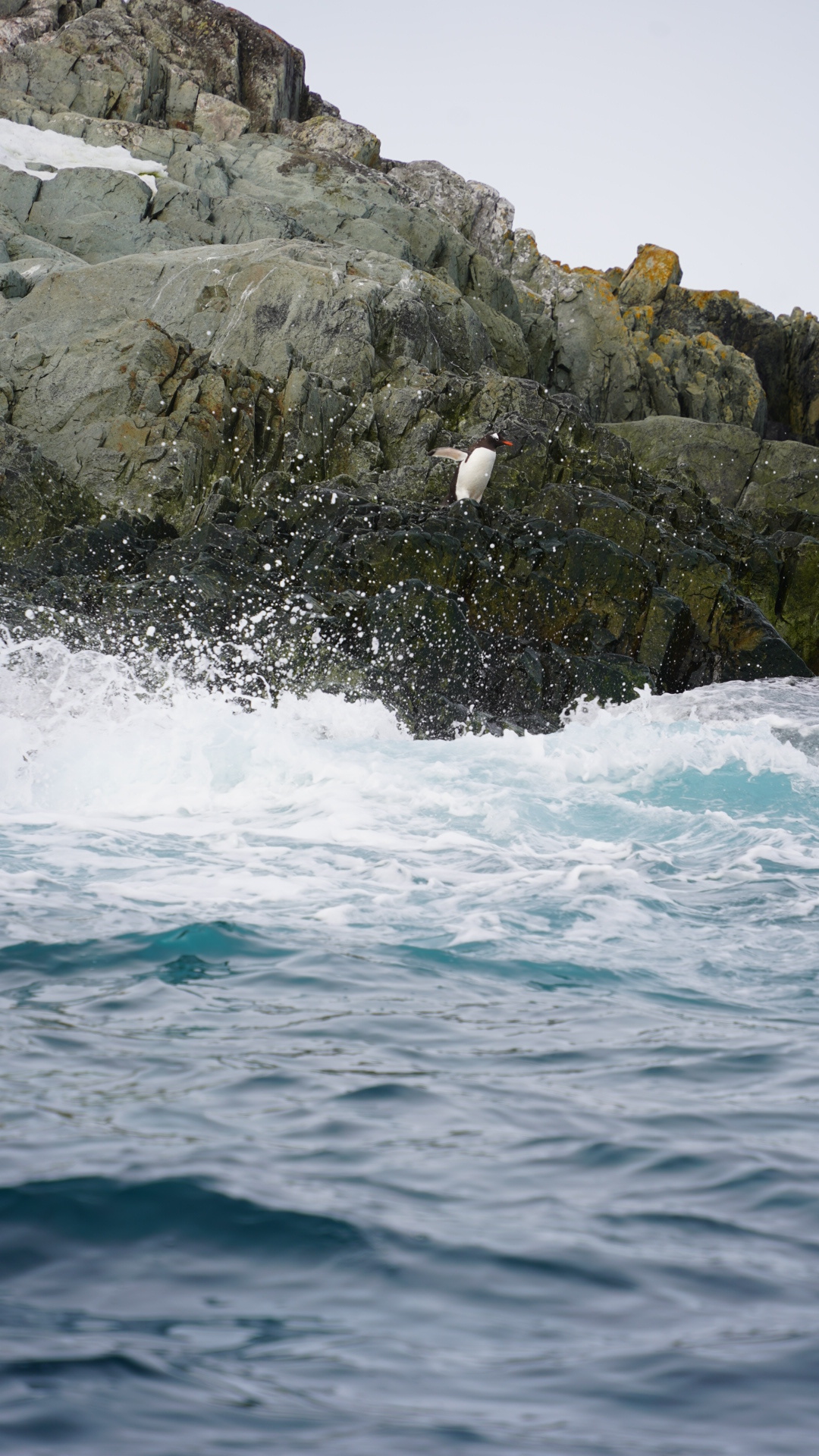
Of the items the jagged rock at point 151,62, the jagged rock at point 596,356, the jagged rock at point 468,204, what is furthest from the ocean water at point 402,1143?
the jagged rock at point 468,204

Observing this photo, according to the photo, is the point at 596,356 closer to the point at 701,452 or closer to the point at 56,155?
the point at 701,452

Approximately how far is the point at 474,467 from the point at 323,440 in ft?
12.2

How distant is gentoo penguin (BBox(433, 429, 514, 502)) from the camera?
1684cm

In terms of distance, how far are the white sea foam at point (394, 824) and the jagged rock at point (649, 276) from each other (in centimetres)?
3586

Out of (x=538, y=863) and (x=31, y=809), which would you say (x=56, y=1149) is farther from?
(x=31, y=809)

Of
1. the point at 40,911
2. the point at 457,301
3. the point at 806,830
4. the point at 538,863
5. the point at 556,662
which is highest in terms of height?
the point at 457,301

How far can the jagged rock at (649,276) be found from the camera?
4472 centimetres

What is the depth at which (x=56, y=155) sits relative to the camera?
3088cm

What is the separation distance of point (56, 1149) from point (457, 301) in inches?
978

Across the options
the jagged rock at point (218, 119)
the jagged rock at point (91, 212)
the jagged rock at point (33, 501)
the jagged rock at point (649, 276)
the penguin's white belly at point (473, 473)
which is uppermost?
the jagged rock at point (649, 276)

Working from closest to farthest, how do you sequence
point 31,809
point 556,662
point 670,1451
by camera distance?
point 670,1451, point 31,809, point 556,662

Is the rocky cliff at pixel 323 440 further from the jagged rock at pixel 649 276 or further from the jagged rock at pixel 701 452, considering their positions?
the jagged rock at pixel 649 276

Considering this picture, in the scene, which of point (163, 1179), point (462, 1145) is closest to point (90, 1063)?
point (163, 1179)

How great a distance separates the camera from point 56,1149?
2930mm
